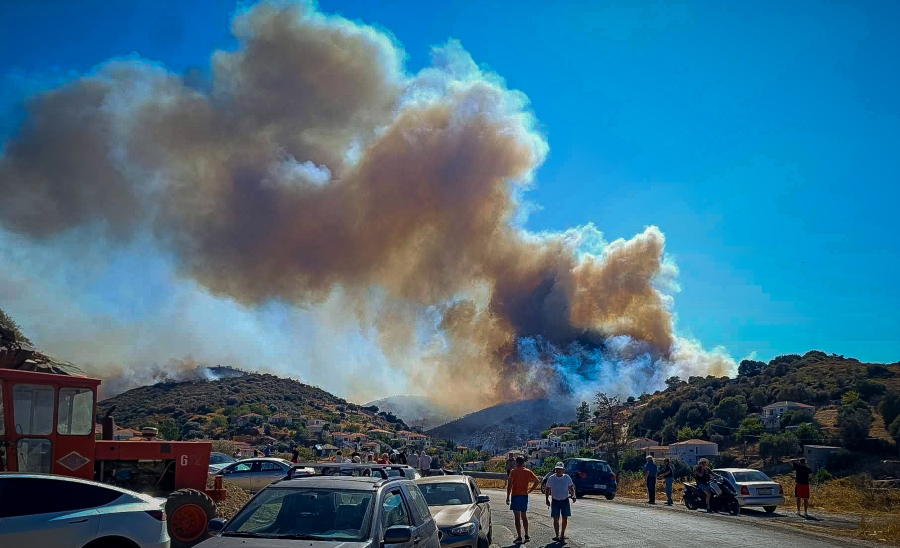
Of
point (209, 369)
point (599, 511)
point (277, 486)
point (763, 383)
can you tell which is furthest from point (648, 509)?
point (209, 369)

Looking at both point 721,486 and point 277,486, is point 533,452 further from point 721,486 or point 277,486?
point 277,486

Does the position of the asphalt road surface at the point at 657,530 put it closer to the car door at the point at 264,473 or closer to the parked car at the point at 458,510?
the parked car at the point at 458,510

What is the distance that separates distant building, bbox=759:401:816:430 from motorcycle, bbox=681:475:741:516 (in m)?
40.7

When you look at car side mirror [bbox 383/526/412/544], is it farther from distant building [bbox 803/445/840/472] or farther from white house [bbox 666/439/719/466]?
white house [bbox 666/439/719/466]

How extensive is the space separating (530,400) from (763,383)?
43.3 m

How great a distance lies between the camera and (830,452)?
1725 inches

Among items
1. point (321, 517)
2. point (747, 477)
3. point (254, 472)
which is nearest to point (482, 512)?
point (321, 517)

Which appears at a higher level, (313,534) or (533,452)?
(313,534)

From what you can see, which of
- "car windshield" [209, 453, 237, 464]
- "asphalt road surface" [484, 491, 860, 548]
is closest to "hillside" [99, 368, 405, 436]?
"car windshield" [209, 453, 237, 464]

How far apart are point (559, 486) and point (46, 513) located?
375 inches

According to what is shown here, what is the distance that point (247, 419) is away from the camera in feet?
232

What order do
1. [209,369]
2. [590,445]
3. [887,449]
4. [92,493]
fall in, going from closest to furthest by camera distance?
1. [92,493]
2. [887,449]
3. [590,445]
4. [209,369]

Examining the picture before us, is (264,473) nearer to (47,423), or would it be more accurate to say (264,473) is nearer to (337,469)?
(47,423)

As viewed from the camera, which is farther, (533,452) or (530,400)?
(530,400)
